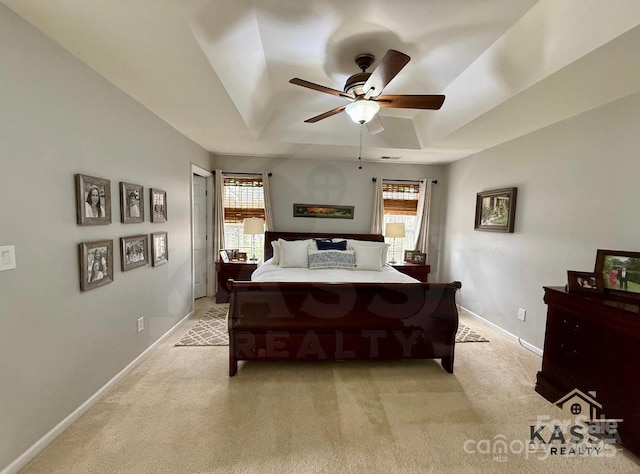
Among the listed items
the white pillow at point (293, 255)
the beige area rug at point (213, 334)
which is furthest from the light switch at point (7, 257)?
the white pillow at point (293, 255)

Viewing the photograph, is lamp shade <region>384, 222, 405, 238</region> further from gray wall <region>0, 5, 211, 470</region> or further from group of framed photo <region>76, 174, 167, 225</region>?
gray wall <region>0, 5, 211, 470</region>

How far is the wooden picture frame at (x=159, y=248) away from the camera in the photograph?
2.77m

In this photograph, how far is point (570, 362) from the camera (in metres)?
2.04

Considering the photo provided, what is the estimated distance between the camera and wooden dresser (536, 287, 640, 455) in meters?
1.65

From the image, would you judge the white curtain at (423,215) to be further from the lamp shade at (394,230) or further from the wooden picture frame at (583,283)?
the wooden picture frame at (583,283)

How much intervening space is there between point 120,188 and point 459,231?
14.9 feet

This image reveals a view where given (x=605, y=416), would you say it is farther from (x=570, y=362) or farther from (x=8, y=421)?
(x=8, y=421)

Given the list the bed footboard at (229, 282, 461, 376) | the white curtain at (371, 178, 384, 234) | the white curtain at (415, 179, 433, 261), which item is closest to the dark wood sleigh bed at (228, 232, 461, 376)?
the bed footboard at (229, 282, 461, 376)

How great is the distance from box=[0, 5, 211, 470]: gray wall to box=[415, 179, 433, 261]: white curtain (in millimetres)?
4249

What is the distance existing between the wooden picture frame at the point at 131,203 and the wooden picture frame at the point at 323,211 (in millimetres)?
2578

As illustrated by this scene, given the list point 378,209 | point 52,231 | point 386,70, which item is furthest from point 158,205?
point 378,209

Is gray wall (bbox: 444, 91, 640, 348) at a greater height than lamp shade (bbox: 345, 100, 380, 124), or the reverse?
lamp shade (bbox: 345, 100, 380, 124)

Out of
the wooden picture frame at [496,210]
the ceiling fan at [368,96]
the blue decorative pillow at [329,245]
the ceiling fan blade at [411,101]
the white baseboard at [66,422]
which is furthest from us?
the blue decorative pillow at [329,245]

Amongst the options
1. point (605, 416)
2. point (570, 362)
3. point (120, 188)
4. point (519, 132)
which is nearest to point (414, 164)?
point (519, 132)
